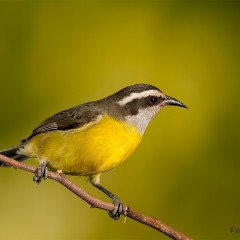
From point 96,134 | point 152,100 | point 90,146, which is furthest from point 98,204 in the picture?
point 152,100

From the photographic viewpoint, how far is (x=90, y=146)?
4.42m

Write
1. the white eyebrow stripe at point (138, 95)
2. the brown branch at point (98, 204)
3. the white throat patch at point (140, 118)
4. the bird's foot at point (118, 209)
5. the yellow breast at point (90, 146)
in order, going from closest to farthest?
the brown branch at point (98, 204) < the bird's foot at point (118, 209) < the yellow breast at point (90, 146) < the white eyebrow stripe at point (138, 95) < the white throat patch at point (140, 118)

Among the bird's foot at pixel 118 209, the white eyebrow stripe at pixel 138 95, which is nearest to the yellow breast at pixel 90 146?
the white eyebrow stripe at pixel 138 95

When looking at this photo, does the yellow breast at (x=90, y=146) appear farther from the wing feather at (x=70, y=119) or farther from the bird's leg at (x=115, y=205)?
the bird's leg at (x=115, y=205)

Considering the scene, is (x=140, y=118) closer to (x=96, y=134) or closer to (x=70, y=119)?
(x=96, y=134)

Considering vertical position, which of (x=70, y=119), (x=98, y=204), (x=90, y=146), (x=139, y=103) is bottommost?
(x=98, y=204)

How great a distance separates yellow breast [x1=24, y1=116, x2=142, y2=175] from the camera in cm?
441

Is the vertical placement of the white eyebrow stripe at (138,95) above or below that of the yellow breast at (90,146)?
above

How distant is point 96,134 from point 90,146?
0.45ft

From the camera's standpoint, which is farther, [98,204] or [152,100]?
[152,100]

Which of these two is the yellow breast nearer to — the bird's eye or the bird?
the bird

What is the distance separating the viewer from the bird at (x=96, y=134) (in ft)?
14.6

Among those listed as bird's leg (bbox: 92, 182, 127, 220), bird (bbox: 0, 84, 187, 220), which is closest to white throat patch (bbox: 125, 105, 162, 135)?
bird (bbox: 0, 84, 187, 220)

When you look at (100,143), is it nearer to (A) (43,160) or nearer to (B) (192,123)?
(A) (43,160)
